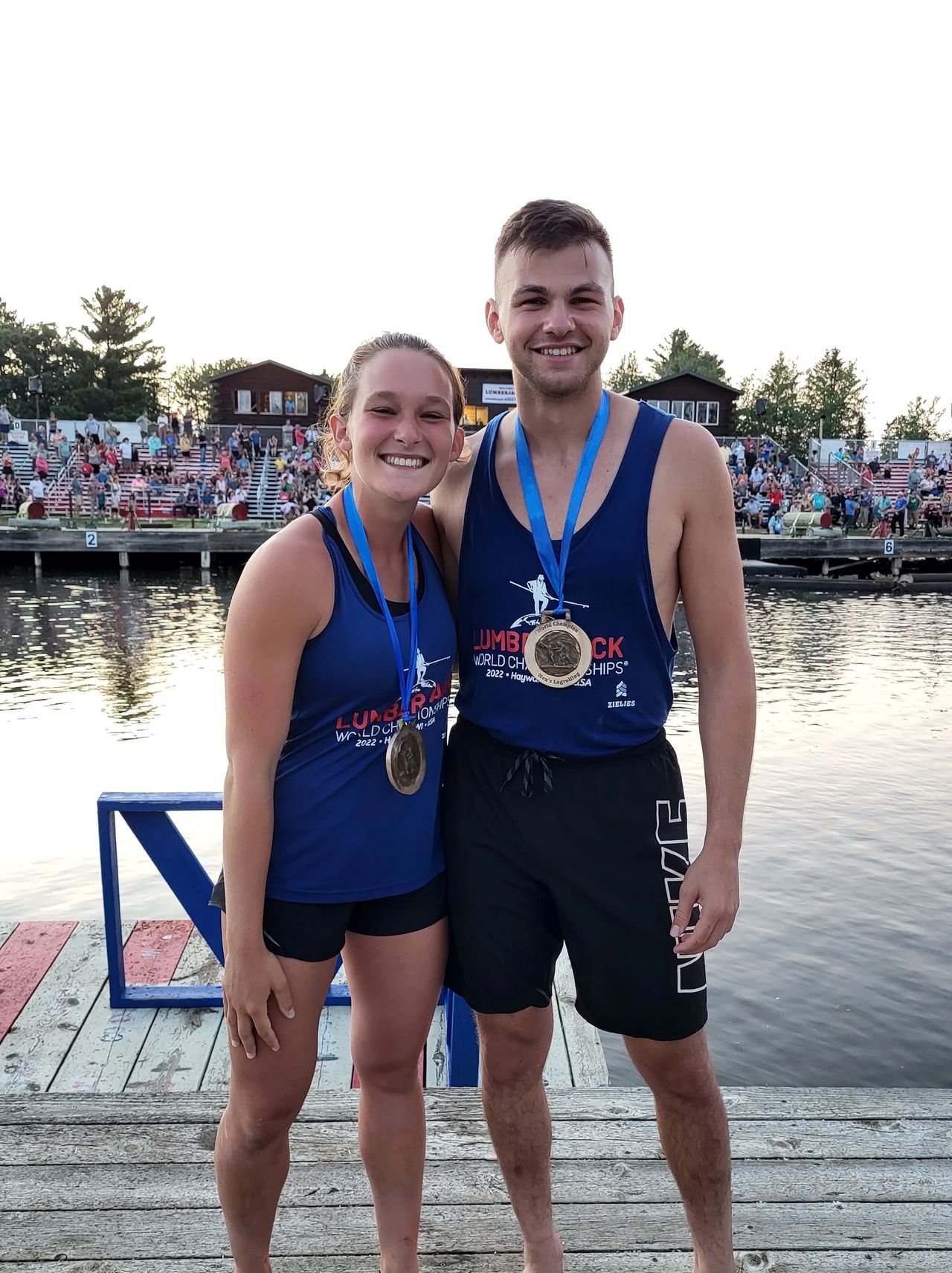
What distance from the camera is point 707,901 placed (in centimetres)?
236

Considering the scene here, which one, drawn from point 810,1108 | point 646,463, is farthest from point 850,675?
point 646,463

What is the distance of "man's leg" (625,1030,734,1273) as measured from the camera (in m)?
2.38

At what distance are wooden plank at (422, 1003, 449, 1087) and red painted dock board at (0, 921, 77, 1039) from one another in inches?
64.9

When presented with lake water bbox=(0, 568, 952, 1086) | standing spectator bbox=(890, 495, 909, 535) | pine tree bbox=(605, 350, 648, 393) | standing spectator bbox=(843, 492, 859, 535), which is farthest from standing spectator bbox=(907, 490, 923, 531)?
pine tree bbox=(605, 350, 648, 393)

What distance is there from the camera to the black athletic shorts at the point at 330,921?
224cm

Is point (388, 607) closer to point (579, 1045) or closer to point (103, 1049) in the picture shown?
point (103, 1049)

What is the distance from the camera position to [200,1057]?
3863mm

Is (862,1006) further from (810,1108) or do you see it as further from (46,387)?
(46,387)

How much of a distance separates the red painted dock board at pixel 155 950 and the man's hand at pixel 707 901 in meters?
2.92

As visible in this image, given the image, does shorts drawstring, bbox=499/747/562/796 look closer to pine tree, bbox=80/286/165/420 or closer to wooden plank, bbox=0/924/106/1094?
wooden plank, bbox=0/924/106/1094

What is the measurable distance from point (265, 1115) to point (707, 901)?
3.53 ft

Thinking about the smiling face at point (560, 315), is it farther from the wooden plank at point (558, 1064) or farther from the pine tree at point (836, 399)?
the pine tree at point (836, 399)

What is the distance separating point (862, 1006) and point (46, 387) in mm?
73273

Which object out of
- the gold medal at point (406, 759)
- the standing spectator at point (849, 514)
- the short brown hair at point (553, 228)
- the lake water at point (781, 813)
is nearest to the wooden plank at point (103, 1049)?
the gold medal at point (406, 759)
